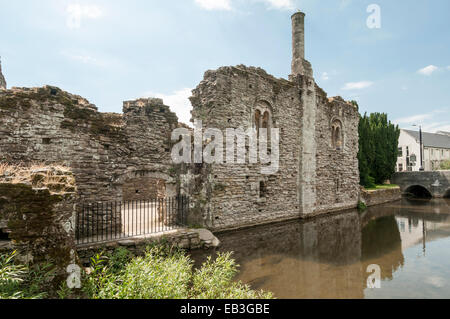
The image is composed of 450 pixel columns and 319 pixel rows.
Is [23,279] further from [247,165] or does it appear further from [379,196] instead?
[379,196]

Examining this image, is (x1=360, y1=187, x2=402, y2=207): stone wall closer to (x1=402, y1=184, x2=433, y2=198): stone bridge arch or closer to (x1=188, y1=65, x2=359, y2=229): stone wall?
(x1=188, y1=65, x2=359, y2=229): stone wall

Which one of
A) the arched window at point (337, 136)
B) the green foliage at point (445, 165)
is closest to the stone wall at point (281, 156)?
the arched window at point (337, 136)

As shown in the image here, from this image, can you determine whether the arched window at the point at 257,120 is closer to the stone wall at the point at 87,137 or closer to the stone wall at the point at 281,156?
the stone wall at the point at 281,156

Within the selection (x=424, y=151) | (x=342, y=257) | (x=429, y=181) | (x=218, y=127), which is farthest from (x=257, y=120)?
(x=424, y=151)

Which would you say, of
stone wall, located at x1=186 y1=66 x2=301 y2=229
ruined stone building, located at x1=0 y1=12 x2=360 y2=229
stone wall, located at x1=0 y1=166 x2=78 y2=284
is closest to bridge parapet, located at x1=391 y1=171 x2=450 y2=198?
ruined stone building, located at x1=0 y1=12 x2=360 y2=229

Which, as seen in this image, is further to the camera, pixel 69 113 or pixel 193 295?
pixel 69 113

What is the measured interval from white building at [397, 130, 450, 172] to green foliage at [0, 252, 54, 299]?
44.3 metres

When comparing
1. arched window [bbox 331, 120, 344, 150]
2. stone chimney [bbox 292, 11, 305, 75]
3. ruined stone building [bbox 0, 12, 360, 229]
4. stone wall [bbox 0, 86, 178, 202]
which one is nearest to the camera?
stone wall [bbox 0, 86, 178, 202]

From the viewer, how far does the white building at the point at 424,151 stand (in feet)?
117

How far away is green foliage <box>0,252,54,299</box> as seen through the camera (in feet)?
9.76

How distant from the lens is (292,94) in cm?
1255

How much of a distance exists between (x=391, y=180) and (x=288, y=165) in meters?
20.0
